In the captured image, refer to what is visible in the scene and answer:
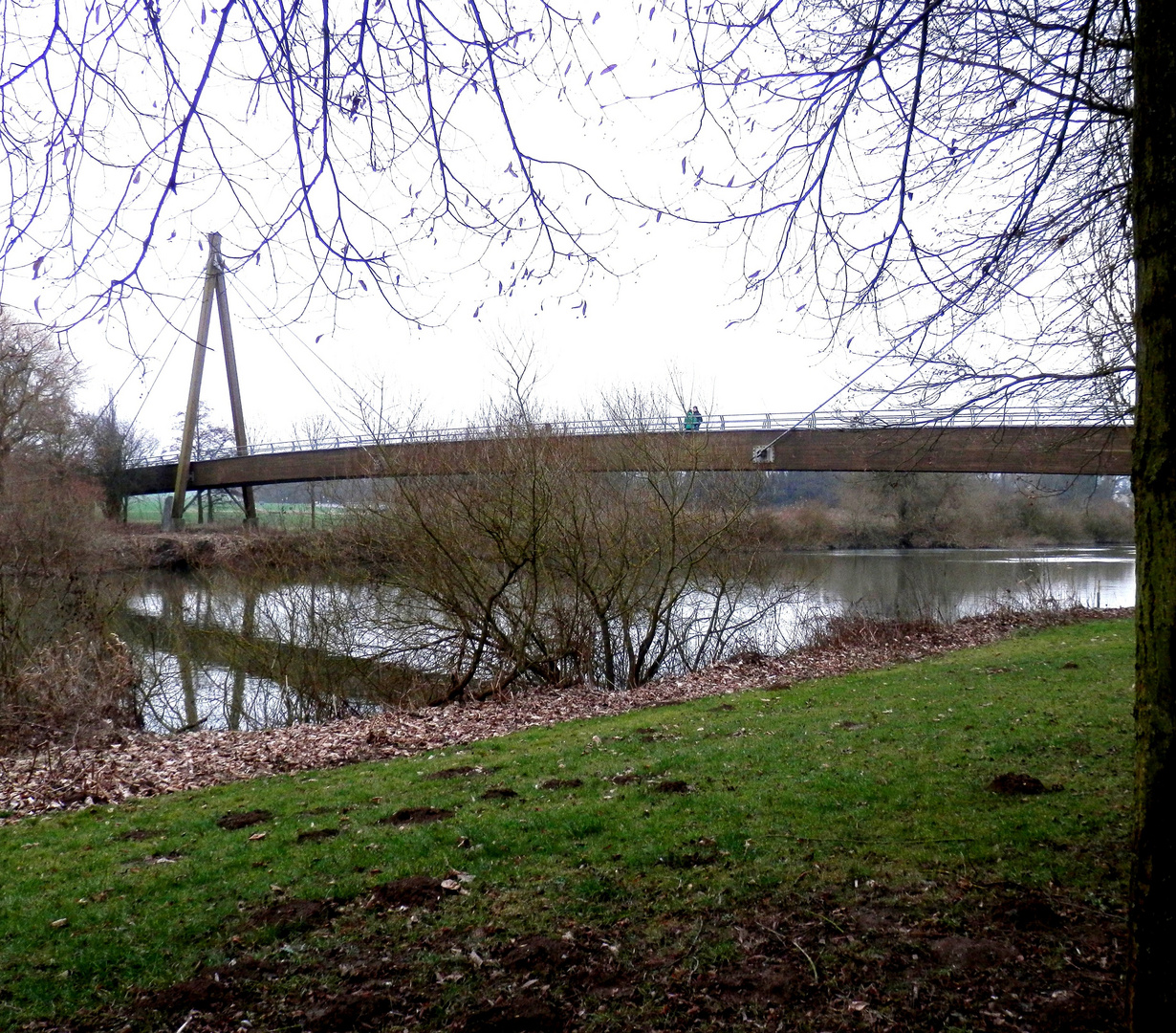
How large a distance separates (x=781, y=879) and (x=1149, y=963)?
201cm

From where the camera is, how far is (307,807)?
21.2 ft

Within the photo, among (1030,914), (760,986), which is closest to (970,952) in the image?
(1030,914)

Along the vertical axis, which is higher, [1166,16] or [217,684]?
[1166,16]

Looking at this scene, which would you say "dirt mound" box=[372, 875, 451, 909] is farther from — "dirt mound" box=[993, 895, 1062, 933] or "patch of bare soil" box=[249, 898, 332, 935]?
"dirt mound" box=[993, 895, 1062, 933]

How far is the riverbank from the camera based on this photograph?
764cm

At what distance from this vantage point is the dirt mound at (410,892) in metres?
4.41

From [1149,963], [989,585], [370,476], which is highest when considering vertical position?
[370,476]

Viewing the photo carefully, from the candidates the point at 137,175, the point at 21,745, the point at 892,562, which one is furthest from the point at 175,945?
the point at 892,562

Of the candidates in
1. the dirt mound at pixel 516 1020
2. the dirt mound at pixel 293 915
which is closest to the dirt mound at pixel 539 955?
the dirt mound at pixel 516 1020

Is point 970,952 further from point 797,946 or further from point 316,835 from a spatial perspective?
point 316,835

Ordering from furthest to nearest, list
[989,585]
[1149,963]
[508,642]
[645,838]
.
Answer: [989,585]
[508,642]
[645,838]
[1149,963]

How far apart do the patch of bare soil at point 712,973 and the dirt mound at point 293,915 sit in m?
0.14

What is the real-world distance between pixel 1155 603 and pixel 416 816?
4.75m

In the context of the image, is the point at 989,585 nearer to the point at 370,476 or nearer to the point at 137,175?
the point at 370,476
